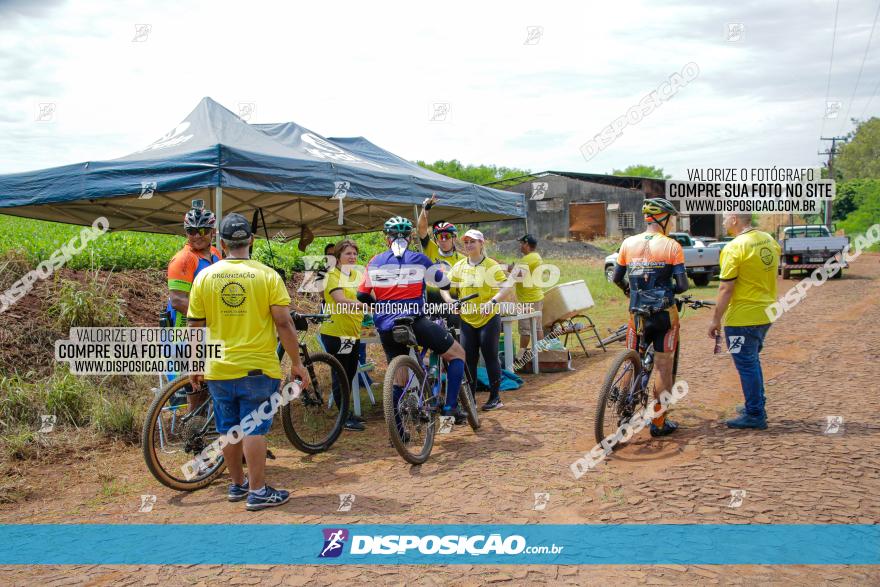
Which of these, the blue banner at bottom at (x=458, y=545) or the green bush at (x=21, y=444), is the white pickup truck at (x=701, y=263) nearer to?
the blue banner at bottom at (x=458, y=545)

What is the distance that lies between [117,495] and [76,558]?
1200 mm

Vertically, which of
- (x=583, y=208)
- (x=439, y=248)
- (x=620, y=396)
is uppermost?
(x=583, y=208)

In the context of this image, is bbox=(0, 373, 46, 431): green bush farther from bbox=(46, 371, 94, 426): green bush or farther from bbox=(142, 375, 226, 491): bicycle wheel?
bbox=(142, 375, 226, 491): bicycle wheel

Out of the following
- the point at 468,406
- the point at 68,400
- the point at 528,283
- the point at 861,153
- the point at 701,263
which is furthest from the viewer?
the point at 861,153

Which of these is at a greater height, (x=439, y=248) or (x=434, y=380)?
(x=439, y=248)

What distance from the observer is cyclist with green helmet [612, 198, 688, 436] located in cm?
578

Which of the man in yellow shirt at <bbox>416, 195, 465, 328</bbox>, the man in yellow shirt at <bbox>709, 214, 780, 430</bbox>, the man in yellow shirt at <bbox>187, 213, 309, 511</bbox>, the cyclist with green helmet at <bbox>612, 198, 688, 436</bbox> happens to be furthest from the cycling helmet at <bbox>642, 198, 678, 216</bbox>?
the man in yellow shirt at <bbox>187, 213, 309, 511</bbox>

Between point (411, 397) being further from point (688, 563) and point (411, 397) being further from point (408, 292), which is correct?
point (688, 563)

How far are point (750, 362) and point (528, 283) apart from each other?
4.03 meters

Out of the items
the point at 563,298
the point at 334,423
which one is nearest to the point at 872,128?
the point at 563,298

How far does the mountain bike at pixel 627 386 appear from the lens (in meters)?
5.52

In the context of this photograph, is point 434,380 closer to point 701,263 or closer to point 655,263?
point 655,263

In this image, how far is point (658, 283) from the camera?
5.81 metres

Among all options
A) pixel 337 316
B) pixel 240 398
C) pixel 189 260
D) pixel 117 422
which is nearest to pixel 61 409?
pixel 117 422
